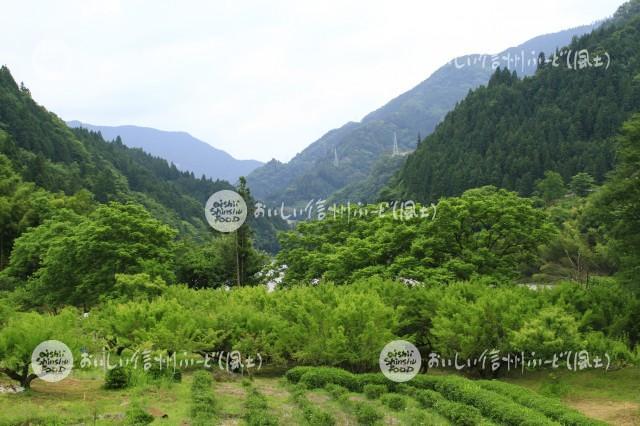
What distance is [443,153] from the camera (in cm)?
9506

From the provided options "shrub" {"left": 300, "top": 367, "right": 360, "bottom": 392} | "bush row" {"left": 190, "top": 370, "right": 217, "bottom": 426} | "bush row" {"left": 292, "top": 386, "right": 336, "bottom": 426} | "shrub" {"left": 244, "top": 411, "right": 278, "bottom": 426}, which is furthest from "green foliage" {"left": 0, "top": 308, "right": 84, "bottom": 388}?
"shrub" {"left": 300, "top": 367, "right": 360, "bottom": 392}

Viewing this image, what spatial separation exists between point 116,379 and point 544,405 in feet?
36.1

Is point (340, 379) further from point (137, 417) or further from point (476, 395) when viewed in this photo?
point (137, 417)

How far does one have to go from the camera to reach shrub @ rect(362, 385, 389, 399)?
1566cm

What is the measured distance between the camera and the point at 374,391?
15719mm

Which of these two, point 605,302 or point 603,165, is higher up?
point 603,165

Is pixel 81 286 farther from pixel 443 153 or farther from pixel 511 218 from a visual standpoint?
pixel 443 153

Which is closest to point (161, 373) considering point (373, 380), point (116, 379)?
point (116, 379)

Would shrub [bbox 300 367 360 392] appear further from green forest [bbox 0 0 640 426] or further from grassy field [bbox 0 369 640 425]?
grassy field [bbox 0 369 640 425]

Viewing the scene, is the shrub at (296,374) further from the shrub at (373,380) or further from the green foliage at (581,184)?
the green foliage at (581,184)

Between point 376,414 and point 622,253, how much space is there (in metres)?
11.0

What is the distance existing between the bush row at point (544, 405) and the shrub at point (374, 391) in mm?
2640

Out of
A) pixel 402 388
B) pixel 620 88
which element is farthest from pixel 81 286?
pixel 620 88
